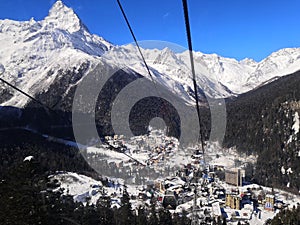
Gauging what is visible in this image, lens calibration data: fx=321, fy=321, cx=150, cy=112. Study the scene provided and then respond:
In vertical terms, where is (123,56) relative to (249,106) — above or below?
above

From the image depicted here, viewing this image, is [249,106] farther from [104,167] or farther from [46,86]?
[46,86]

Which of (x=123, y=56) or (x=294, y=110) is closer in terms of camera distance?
(x=294, y=110)

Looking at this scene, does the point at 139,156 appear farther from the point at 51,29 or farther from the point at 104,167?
the point at 51,29

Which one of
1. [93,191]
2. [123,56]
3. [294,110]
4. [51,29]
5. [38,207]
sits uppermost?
[51,29]

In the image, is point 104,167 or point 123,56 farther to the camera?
point 123,56

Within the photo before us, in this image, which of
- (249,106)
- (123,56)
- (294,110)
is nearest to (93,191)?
(294,110)

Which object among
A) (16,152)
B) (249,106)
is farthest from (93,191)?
(249,106)

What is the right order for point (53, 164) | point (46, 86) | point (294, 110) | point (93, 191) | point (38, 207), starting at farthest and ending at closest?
1. point (46, 86)
2. point (294, 110)
3. point (53, 164)
4. point (93, 191)
5. point (38, 207)


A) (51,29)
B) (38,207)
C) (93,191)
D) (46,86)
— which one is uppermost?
(51,29)

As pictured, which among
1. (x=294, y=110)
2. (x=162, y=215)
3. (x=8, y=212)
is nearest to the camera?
(x=8, y=212)
